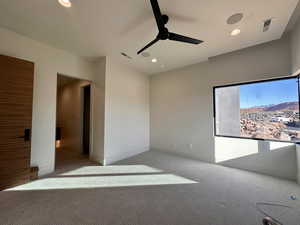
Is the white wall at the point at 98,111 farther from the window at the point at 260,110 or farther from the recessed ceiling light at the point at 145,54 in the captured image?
the window at the point at 260,110

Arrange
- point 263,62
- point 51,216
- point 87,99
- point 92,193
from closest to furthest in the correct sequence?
point 51,216 → point 92,193 → point 263,62 → point 87,99

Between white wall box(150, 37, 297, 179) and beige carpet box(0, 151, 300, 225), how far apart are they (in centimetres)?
42

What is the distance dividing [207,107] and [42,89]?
4148mm

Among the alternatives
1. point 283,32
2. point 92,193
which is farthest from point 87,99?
point 283,32

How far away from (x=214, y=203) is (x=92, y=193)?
1894 mm

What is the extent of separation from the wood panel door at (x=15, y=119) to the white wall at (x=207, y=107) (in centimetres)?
350

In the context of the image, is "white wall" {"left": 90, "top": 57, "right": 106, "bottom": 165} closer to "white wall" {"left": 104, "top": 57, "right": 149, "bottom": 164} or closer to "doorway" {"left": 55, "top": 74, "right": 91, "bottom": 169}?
"white wall" {"left": 104, "top": 57, "right": 149, "bottom": 164}

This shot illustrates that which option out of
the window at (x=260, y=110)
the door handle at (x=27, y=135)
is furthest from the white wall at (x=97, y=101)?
the window at (x=260, y=110)

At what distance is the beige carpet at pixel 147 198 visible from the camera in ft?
5.13

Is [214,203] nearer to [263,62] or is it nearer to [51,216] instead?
[51,216]

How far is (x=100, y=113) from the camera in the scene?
3.51m

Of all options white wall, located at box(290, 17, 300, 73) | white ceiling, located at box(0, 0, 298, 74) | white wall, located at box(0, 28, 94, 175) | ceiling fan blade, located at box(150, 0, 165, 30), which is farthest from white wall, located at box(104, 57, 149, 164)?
white wall, located at box(290, 17, 300, 73)

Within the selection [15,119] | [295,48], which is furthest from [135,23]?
[295,48]

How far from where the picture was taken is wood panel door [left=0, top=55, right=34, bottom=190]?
216 cm
